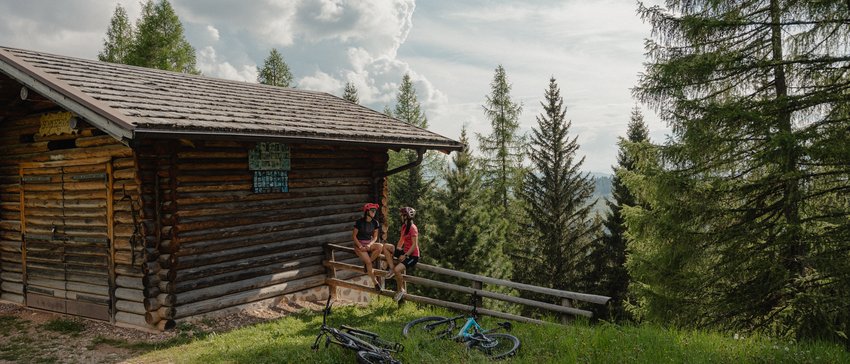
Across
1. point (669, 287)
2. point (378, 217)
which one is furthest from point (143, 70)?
point (669, 287)

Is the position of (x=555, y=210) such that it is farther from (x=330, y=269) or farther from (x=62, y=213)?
(x=62, y=213)

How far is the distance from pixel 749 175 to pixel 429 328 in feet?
24.9

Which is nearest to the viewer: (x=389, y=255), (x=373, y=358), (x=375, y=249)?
(x=373, y=358)

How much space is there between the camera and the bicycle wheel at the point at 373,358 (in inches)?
242

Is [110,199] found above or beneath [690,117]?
beneath

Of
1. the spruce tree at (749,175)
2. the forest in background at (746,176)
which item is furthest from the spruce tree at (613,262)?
the spruce tree at (749,175)

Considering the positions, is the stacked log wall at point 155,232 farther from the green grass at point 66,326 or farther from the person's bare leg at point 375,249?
the person's bare leg at point 375,249

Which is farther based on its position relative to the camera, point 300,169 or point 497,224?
point 497,224

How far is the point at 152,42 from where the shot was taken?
28.4 metres

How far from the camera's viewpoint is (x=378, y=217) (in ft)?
40.5

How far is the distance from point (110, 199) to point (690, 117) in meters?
10.8

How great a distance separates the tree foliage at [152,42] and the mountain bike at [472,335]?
25793mm

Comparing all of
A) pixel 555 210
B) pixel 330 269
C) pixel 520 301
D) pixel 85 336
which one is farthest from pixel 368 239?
pixel 555 210

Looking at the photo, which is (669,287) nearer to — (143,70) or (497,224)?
(143,70)
